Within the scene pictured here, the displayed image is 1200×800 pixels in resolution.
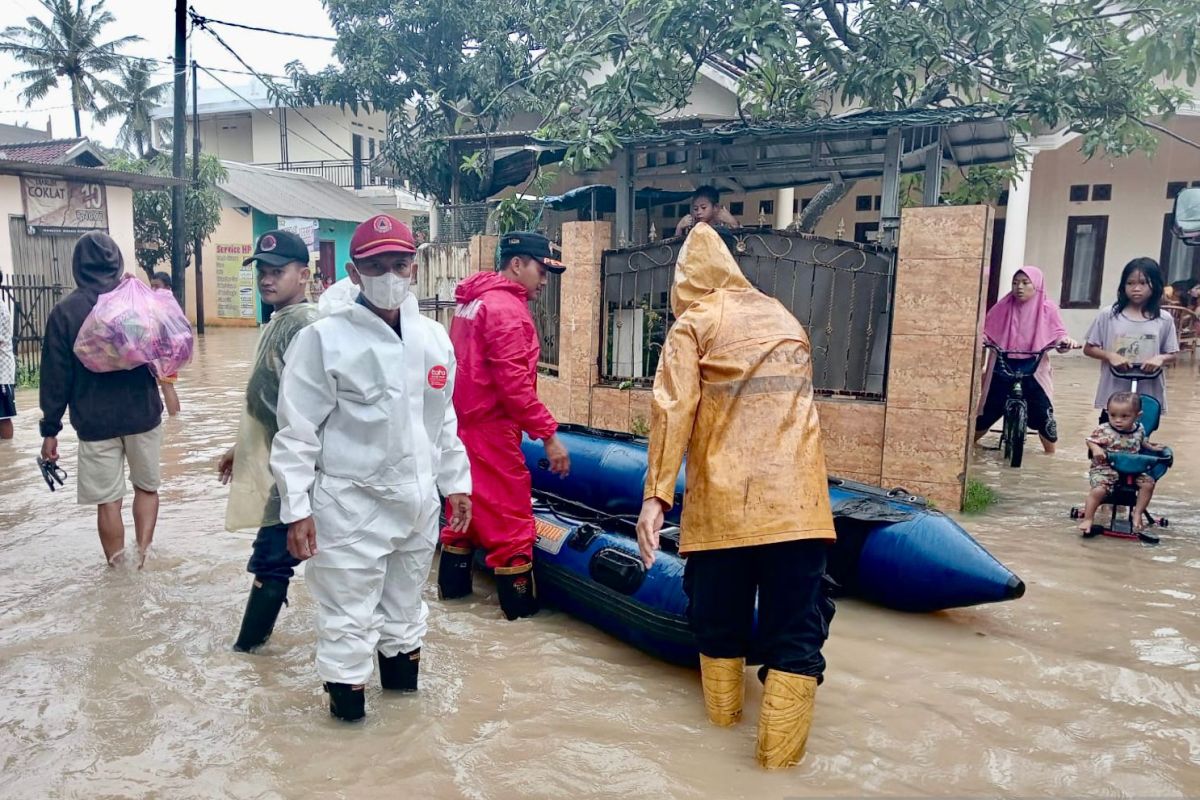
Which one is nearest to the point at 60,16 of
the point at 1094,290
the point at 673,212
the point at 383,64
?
the point at 383,64

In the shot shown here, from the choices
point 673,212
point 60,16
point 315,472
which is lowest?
point 315,472

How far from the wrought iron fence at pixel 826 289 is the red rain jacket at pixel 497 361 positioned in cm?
202

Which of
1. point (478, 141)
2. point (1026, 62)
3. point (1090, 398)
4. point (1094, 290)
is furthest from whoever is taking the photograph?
point (478, 141)

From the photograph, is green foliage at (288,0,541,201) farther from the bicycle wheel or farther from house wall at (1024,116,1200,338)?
the bicycle wheel

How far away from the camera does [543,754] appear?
2961mm

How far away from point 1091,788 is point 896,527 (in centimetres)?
144

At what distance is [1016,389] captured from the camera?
7.14 metres

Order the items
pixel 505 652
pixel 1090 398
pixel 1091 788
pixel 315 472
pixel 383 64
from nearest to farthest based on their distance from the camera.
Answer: pixel 1091 788 → pixel 315 472 → pixel 505 652 → pixel 1090 398 → pixel 383 64

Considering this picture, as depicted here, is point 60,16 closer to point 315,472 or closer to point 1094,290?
point 1094,290

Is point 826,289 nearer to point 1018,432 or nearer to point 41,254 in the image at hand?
point 1018,432

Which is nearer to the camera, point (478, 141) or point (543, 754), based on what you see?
point (543, 754)

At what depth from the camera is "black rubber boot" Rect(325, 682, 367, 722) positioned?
10.00 ft

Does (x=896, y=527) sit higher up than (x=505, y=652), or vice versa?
(x=896, y=527)

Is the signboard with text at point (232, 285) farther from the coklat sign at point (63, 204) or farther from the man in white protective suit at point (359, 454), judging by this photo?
the man in white protective suit at point (359, 454)
